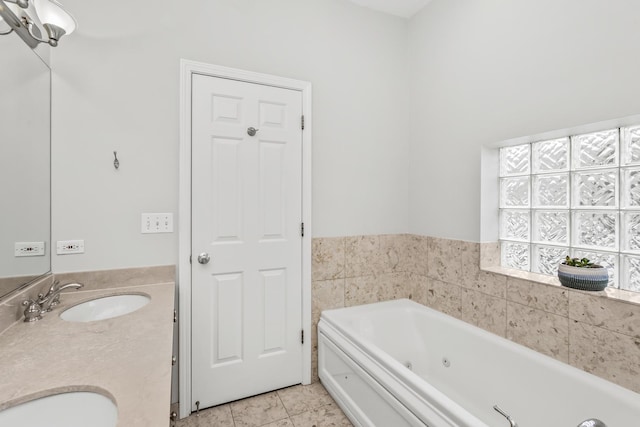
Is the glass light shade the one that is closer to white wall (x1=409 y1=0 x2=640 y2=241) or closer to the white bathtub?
the white bathtub

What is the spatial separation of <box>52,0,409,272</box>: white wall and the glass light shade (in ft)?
1.03

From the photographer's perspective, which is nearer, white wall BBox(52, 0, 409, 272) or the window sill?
the window sill

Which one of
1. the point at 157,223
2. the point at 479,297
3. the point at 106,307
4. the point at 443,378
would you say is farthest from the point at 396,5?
the point at 106,307

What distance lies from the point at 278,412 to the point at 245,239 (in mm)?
1108

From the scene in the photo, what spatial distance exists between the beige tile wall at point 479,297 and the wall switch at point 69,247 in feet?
4.60

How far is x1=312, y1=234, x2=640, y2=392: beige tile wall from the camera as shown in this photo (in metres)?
1.32

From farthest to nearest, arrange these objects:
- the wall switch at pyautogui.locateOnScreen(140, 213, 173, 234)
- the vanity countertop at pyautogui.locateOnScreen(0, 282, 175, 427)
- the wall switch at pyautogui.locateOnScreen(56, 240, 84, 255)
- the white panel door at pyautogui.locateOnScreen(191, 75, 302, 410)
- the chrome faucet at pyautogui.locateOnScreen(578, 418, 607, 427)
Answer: the white panel door at pyautogui.locateOnScreen(191, 75, 302, 410) < the wall switch at pyautogui.locateOnScreen(140, 213, 173, 234) < the wall switch at pyautogui.locateOnScreen(56, 240, 84, 255) < the chrome faucet at pyautogui.locateOnScreen(578, 418, 607, 427) < the vanity countertop at pyautogui.locateOnScreen(0, 282, 175, 427)

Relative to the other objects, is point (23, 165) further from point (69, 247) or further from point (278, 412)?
point (278, 412)

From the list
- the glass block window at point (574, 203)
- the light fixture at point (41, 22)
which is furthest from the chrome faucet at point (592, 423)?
the light fixture at point (41, 22)

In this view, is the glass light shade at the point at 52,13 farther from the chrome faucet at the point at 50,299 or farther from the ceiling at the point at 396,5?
the ceiling at the point at 396,5

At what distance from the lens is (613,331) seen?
132 cm

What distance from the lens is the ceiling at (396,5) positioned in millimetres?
2326

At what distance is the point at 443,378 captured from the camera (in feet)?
6.36

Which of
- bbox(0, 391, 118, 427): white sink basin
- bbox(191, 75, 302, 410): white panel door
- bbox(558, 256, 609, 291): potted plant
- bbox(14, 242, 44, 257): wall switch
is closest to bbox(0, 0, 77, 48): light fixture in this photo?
bbox(191, 75, 302, 410): white panel door
